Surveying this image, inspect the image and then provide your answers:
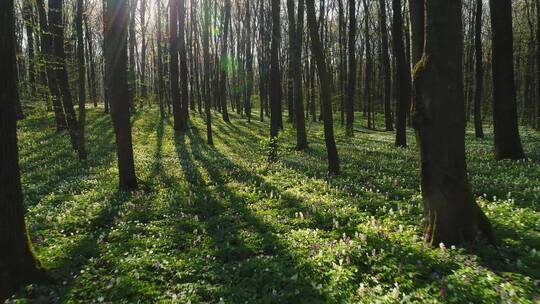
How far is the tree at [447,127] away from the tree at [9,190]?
24.1 feet

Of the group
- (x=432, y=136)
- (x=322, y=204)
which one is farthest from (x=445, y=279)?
(x=322, y=204)

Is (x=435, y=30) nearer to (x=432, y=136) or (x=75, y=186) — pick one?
(x=432, y=136)

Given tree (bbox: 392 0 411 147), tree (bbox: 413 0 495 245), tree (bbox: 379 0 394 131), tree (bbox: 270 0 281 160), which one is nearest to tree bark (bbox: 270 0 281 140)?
tree (bbox: 270 0 281 160)

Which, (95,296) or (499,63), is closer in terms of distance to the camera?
(95,296)

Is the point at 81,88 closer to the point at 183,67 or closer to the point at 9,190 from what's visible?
the point at 183,67

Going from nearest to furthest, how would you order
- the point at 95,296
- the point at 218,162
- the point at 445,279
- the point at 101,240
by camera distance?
the point at 445,279
the point at 95,296
the point at 101,240
the point at 218,162

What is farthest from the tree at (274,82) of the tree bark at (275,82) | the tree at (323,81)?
the tree at (323,81)

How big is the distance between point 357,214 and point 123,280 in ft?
18.3

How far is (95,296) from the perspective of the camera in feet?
20.3

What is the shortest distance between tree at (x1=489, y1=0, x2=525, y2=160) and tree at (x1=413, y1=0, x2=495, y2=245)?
998cm

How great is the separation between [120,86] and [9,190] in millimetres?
A: 8430

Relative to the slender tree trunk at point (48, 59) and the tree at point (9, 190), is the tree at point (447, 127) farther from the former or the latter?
the slender tree trunk at point (48, 59)

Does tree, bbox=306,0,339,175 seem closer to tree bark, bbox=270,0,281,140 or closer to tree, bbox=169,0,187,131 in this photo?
tree bark, bbox=270,0,281,140

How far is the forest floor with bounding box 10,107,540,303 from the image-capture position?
A: 5.89 meters
